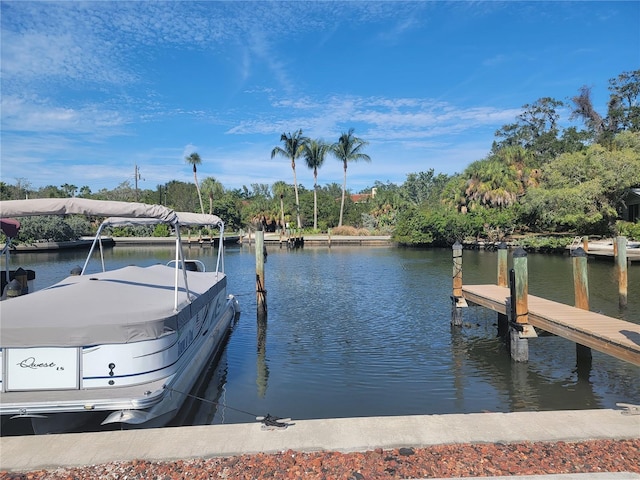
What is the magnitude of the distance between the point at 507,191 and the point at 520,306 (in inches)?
1596

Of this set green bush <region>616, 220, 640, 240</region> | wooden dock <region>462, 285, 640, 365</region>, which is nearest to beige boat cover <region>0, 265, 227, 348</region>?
wooden dock <region>462, 285, 640, 365</region>

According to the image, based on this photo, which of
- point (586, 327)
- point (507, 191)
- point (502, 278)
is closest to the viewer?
point (586, 327)

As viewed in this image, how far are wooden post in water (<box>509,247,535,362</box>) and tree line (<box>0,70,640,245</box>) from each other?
6.79 m

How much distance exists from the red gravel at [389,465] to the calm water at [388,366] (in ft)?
7.98

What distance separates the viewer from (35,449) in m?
4.51

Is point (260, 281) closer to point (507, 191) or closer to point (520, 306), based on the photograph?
point (520, 306)

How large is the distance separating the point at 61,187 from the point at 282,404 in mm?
89070

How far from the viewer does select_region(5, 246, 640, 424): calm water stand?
7.77 metres

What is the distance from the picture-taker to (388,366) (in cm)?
979

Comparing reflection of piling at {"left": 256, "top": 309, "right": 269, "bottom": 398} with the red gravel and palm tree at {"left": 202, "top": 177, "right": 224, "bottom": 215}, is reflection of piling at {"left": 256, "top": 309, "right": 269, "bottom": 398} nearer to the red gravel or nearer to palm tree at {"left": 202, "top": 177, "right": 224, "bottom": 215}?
the red gravel

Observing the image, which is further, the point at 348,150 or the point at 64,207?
the point at 348,150

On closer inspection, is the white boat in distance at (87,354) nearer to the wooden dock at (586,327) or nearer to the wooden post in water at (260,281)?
the wooden dock at (586,327)

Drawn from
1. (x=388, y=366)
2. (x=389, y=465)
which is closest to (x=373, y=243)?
(x=388, y=366)

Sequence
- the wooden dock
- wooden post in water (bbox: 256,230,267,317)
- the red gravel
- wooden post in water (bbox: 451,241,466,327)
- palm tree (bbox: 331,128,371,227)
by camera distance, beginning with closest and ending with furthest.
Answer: the red gravel, the wooden dock, wooden post in water (bbox: 451,241,466,327), wooden post in water (bbox: 256,230,267,317), palm tree (bbox: 331,128,371,227)
